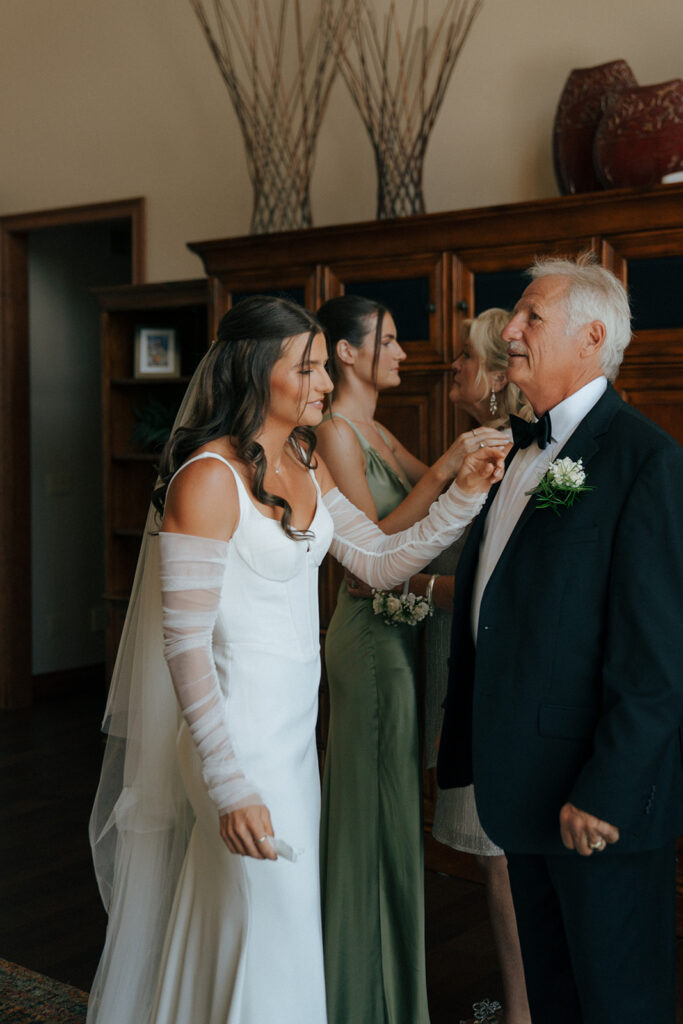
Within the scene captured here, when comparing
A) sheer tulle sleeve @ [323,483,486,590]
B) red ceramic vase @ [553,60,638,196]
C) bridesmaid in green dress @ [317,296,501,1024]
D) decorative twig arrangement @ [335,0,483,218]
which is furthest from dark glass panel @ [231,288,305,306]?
sheer tulle sleeve @ [323,483,486,590]

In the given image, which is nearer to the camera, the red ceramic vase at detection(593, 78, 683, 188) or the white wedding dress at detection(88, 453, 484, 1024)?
the white wedding dress at detection(88, 453, 484, 1024)

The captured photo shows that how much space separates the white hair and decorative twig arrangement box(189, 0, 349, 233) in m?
2.79

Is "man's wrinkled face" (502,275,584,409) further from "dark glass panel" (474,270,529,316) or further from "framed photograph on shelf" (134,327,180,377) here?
"framed photograph on shelf" (134,327,180,377)

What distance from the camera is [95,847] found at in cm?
245

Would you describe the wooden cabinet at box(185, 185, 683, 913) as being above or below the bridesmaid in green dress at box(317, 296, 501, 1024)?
above

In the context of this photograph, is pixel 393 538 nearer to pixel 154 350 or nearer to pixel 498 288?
pixel 498 288

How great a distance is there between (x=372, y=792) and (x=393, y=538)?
24.8 inches

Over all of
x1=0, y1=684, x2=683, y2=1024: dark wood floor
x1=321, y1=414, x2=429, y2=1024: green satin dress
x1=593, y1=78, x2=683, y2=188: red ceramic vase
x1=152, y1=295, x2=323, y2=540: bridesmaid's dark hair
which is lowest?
x1=0, y1=684, x2=683, y2=1024: dark wood floor

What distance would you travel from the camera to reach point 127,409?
577cm

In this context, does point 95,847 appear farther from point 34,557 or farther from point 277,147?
point 34,557

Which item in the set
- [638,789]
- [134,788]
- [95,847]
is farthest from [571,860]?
[95,847]

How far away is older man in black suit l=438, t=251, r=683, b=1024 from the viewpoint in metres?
1.78

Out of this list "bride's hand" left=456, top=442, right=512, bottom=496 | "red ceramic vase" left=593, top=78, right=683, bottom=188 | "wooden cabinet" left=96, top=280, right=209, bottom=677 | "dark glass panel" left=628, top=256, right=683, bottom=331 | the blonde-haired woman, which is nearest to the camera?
"bride's hand" left=456, top=442, right=512, bottom=496

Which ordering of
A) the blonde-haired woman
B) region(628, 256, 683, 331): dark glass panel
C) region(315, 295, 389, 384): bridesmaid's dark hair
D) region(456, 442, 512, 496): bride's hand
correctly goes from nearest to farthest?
region(456, 442, 512, 496): bride's hand
the blonde-haired woman
region(315, 295, 389, 384): bridesmaid's dark hair
region(628, 256, 683, 331): dark glass panel
